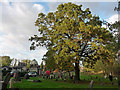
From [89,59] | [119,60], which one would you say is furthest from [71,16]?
[119,60]

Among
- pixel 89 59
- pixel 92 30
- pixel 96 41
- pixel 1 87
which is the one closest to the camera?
pixel 1 87

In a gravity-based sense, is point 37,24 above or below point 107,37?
above

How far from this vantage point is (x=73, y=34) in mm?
→ 24453

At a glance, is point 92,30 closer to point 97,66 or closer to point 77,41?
point 77,41

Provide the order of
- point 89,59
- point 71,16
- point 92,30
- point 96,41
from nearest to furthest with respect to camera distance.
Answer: point 92,30
point 96,41
point 71,16
point 89,59

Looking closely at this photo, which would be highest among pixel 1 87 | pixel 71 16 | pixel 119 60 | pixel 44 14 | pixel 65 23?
pixel 44 14

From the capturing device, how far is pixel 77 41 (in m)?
22.9

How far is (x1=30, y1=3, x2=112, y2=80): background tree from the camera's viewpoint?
2194cm

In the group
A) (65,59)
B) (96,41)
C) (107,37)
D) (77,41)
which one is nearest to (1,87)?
(65,59)

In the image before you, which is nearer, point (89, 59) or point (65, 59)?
point (65, 59)

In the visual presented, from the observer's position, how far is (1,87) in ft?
34.7

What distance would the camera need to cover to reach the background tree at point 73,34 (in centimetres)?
2194

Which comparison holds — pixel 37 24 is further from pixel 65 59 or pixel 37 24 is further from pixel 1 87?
pixel 1 87

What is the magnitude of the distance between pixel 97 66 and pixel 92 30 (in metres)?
10.5
